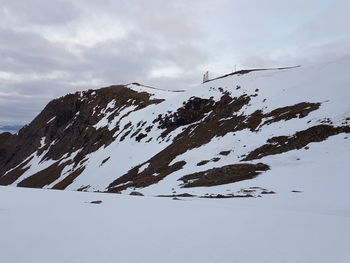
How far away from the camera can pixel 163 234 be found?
870 centimetres

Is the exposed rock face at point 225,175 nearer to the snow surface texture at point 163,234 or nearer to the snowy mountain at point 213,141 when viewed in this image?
the snowy mountain at point 213,141

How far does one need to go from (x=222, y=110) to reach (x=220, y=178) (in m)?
27.7

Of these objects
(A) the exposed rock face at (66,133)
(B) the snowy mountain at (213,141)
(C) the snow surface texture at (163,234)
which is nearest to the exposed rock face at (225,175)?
(B) the snowy mountain at (213,141)

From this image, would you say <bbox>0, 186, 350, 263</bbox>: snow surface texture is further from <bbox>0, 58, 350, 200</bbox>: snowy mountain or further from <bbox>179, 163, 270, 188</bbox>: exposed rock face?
<bbox>179, 163, 270, 188</bbox>: exposed rock face

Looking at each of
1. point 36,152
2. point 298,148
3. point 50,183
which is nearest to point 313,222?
point 298,148

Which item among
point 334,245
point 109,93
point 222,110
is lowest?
point 334,245

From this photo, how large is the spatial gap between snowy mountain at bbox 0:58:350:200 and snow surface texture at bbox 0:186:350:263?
949 centimetres

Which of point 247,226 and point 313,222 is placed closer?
A: point 247,226

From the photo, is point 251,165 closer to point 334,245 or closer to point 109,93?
point 334,245

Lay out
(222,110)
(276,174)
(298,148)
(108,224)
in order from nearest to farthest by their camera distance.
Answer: (108,224), (276,174), (298,148), (222,110)

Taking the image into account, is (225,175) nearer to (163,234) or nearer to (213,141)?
(213,141)

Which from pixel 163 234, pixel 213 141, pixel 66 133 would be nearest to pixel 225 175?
pixel 213 141

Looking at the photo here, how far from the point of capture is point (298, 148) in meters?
30.3

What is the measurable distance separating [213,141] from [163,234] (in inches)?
1364
